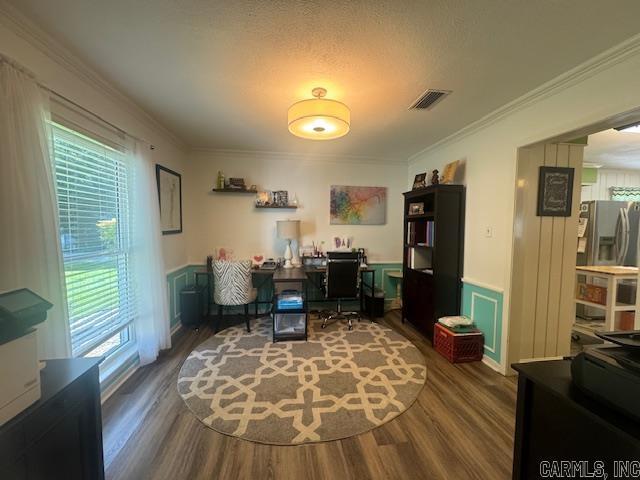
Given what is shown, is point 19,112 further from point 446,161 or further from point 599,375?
point 446,161

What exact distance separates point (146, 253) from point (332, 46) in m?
2.38

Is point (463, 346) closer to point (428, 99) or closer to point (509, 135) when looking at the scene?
point (509, 135)

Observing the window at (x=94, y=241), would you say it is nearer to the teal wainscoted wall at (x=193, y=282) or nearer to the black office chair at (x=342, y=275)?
the teal wainscoted wall at (x=193, y=282)

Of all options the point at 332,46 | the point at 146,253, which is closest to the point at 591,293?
the point at 332,46

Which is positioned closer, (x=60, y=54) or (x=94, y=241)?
(x=60, y=54)

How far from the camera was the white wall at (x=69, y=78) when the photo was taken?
1387 mm

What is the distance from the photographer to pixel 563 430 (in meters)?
1.00

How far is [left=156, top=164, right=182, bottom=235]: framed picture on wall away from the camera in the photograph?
301 centimetres

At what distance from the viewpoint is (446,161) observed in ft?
11.0

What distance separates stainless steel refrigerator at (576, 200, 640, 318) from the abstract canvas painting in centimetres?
295

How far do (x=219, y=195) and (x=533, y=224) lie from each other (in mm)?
→ 3872

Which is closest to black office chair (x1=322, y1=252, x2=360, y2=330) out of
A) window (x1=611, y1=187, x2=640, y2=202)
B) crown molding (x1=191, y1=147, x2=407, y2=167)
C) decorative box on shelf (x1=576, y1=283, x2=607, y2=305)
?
crown molding (x1=191, y1=147, x2=407, y2=167)

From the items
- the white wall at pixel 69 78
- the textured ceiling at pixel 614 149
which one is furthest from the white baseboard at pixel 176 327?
the textured ceiling at pixel 614 149

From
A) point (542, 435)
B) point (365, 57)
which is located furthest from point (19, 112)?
point (542, 435)
